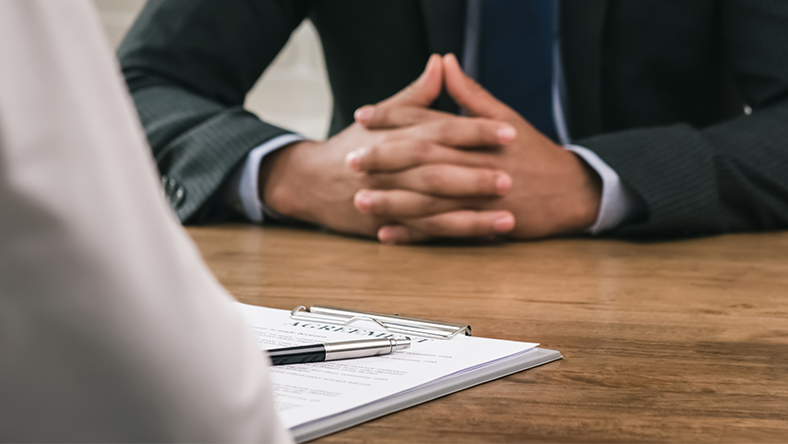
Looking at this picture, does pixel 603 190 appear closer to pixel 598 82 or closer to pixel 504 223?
pixel 504 223

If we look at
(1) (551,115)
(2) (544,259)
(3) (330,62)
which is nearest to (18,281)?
(2) (544,259)

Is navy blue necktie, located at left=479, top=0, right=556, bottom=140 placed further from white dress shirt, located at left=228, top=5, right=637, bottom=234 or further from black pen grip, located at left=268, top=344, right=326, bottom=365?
black pen grip, located at left=268, top=344, right=326, bottom=365

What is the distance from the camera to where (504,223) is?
0.74m

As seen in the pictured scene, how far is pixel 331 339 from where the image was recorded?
1.11 feet

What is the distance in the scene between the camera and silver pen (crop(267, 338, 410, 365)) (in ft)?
0.98

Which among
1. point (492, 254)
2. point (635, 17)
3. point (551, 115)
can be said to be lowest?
point (492, 254)

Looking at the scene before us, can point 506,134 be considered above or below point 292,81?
above

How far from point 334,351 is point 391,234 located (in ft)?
1.47

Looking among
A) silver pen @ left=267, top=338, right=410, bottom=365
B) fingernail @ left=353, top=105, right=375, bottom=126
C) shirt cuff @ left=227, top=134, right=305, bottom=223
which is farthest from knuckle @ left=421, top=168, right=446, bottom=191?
silver pen @ left=267, top=338, right=410, bottom=365

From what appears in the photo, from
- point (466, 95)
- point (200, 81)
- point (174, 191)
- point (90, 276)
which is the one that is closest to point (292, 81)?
point (200, 81)

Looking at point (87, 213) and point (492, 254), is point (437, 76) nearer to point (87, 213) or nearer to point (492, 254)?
point (492, 254)

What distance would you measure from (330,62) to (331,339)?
101 centimetres

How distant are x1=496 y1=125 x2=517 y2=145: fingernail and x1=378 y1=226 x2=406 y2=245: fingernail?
15 centimetres

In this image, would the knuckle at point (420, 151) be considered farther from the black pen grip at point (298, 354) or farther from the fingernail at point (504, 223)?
the black pen grip at point (298, 354)
